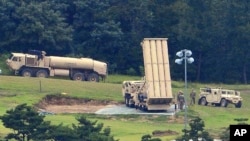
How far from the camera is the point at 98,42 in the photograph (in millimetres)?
72188

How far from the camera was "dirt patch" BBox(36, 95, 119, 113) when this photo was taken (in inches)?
1854

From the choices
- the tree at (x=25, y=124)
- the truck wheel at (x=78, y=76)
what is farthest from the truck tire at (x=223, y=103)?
the tree at (x=25, y=124)

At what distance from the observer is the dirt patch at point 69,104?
155 ft

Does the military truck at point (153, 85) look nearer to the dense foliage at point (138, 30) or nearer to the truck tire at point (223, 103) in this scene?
the truck tire at point (223, 103)

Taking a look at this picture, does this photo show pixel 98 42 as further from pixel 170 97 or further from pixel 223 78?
pixel 170 97

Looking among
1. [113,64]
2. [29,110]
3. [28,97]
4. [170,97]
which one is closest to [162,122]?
[170,97]

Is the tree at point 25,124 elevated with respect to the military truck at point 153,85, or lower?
lower

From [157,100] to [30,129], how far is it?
2237 centimetres

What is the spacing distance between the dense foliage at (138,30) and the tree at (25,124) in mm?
39586

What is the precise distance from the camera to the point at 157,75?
164 ft

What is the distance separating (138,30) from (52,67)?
14933mm

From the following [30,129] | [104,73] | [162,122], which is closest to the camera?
[30,129]

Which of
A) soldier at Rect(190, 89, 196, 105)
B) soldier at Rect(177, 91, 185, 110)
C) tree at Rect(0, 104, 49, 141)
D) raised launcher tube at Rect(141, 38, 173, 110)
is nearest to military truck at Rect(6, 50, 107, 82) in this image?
soldier at Rect(190, 89, 196, 105)

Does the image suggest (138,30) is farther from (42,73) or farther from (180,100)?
(180,100)
